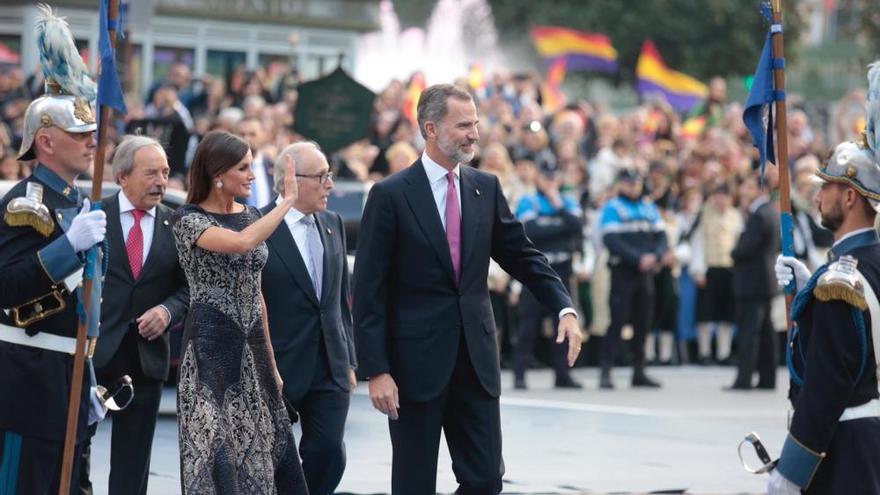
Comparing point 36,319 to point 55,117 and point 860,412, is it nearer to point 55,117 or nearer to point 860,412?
point 55,117

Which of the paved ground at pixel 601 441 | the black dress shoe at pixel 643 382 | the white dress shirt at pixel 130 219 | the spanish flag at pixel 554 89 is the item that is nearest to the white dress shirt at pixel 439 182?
the white dress shirt at pixel 130 219

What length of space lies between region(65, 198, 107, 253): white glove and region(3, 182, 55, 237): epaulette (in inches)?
8.0

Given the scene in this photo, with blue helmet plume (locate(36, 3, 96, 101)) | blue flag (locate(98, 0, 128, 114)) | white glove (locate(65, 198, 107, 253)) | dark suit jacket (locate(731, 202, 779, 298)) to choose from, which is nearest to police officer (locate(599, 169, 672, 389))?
dark suit jacket (locate(731, 202, 779, 298))

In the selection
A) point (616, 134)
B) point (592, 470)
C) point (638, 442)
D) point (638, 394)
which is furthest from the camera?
point (616, 134)

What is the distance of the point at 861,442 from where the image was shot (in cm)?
661

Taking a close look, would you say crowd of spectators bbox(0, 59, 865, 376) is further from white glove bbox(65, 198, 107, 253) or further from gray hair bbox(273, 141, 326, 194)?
white glove bbox(65, 198, 107, 253)

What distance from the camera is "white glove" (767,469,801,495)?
6641 mm

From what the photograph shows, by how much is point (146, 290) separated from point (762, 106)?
3.37 metres

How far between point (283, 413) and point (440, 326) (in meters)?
0.98

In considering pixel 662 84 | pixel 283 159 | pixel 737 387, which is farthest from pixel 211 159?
pixel 662 84

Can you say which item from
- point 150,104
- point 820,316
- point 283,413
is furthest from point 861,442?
point 150,104

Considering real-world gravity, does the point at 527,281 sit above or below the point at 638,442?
above

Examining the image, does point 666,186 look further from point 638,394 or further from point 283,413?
point 283,413

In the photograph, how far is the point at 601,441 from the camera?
545 inches
